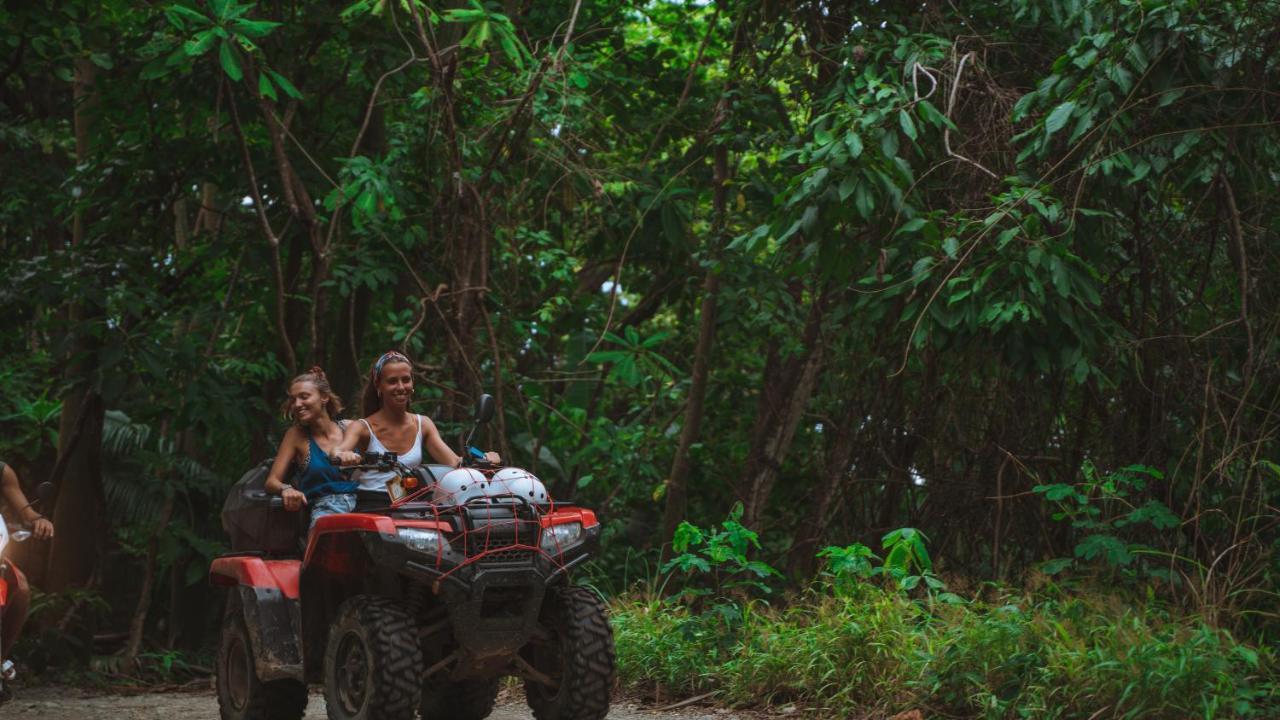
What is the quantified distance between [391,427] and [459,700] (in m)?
1.29

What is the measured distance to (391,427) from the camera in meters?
6.43

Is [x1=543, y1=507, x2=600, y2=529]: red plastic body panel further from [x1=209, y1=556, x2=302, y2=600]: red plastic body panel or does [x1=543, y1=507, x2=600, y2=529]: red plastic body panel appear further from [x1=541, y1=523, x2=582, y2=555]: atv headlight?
[x1=209, y1=556, x2=302, y2=600]: red plastic body panel

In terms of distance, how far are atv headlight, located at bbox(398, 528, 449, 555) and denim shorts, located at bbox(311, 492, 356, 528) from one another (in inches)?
32.7

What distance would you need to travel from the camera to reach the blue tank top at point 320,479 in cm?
623

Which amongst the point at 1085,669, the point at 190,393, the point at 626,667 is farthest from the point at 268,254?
the point at 1085,669

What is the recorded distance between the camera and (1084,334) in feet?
23.0

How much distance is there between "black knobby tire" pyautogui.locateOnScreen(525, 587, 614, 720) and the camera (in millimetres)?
5578

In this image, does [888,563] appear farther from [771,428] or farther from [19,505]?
[19,505]

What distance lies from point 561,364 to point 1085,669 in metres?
8.13

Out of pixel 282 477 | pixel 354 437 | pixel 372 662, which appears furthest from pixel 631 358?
pixel 372 662

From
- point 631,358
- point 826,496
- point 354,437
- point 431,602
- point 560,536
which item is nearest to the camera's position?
point 560,536

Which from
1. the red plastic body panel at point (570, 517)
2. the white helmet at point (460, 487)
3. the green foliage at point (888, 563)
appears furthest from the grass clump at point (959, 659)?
the white helmet at point (460, 487)

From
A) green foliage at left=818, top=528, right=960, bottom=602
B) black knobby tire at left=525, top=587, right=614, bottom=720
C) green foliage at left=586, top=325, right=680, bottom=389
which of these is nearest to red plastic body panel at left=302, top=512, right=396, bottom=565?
black knobby tire at left=525, top=587, right=614, bottom=720

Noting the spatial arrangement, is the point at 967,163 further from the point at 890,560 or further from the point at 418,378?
the point at 418,378
